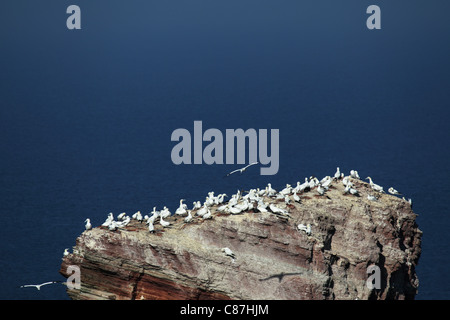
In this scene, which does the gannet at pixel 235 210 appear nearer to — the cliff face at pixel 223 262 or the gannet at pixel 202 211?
the cliff face at pixel 223 262

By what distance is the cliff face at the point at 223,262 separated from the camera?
189 ft

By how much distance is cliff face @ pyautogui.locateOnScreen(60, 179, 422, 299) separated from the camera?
189ft

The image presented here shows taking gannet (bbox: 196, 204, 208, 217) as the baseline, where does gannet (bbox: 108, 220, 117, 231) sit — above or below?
below

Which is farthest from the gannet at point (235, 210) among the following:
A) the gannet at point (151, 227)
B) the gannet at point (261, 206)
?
the gannet at point (151, 227)

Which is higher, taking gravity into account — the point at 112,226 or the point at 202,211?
the point at 202,211

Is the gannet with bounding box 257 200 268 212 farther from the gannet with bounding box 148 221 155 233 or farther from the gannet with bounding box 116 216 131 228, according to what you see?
A: the gannet with bounding box 116 216 131 228

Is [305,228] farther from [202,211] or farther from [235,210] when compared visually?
[202,211]

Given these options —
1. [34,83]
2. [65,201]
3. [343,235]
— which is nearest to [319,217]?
[343,235]

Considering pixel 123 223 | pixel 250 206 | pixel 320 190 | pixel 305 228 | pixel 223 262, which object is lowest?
pixel 223 262

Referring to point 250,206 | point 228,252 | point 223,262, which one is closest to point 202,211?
point 250,206

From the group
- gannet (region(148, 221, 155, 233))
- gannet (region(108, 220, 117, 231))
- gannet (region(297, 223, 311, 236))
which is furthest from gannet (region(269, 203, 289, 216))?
gannet (region(108, 220, 117, 231))

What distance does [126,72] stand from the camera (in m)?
189

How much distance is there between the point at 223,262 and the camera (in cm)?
5778

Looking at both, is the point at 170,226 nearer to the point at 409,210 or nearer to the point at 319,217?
the point at 319,217
